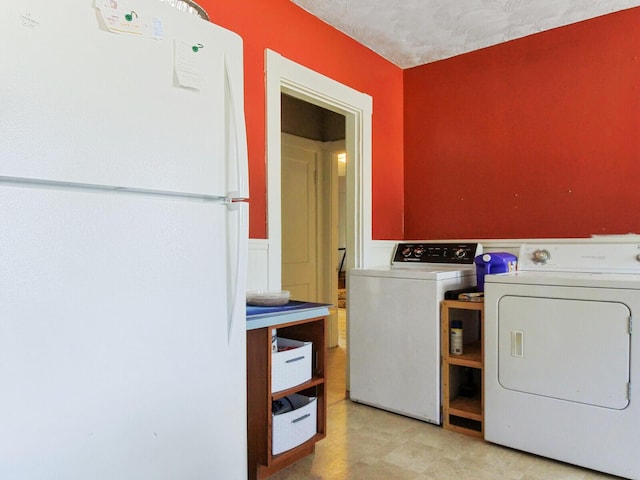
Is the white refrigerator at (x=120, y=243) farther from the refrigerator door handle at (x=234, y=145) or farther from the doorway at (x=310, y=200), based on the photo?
the doorway at (x=310, y=200)

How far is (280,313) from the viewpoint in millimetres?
1780

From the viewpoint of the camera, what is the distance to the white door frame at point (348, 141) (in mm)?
2312

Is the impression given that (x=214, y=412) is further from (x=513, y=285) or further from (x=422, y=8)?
(x=422, y=8)

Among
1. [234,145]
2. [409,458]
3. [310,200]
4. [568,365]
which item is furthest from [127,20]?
[310,200]

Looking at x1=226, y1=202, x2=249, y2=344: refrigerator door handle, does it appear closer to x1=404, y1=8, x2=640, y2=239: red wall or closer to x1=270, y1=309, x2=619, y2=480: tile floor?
x1=270, y1=309, x2=619, y2=480: tile floor

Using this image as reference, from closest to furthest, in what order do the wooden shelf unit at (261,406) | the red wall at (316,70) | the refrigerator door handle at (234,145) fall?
1. the refrigerator door handle at (234,145)
2. the wooden shelf unit at (261,406)
3. the red wall at (316,70)

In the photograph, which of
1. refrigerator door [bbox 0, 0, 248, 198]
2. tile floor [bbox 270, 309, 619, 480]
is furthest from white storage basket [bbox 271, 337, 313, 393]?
refrigerator door [bbox 0, 0, 248, 198]

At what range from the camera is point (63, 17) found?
90cm

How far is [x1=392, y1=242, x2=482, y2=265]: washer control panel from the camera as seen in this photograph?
9.36ft

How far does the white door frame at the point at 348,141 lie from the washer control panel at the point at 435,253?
31 centimetres

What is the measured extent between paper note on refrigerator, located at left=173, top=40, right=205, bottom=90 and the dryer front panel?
1794 millimetres

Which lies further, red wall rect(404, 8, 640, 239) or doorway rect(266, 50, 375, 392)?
red wall rect(404, 8, 640, 239)

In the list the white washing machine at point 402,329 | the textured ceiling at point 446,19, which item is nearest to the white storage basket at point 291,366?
the white washing machine at point 402,329

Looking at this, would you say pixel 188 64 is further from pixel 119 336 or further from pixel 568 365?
pixel 568 365
